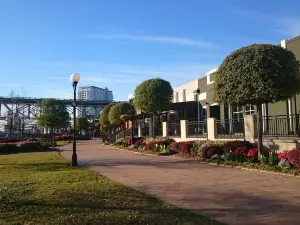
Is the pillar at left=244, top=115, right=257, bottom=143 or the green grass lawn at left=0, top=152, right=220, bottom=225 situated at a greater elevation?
the pillar at left=244, top=115, right=257, bottom=143

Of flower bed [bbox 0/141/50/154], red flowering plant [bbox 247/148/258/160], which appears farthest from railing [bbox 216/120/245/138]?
flower bed [bbox 0/141/50/154]

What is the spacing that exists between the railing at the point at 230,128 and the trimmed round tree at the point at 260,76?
477 centimetres

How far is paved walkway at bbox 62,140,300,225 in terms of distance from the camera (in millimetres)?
7184

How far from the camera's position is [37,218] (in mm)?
7078

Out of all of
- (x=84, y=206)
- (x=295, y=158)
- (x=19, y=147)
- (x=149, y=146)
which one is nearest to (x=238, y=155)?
(x=295, y=158)

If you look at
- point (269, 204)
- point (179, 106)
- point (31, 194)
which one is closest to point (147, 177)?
point (31, 194)

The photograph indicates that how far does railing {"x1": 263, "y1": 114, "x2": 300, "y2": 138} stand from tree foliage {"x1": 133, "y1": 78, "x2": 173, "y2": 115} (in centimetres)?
1173

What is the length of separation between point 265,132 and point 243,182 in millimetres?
8076

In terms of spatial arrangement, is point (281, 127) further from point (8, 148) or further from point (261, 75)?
point (8, 148)

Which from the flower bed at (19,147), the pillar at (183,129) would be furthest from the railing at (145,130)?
the pillar at (183,129)

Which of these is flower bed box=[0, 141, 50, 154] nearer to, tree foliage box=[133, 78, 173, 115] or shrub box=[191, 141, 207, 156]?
tree foliage box=[133, 78, 173, 115]

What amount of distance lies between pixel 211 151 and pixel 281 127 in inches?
156

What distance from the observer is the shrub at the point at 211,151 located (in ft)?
57.6

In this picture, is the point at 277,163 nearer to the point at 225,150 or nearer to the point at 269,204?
the point at 225,150
